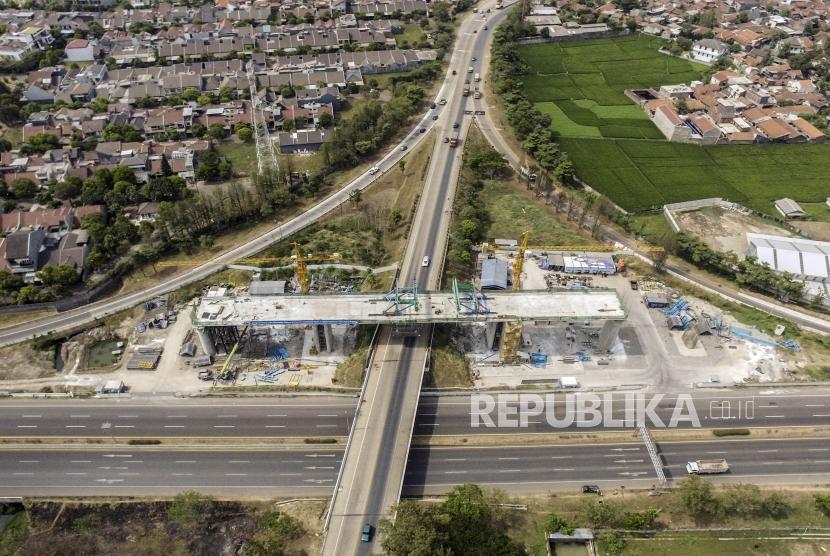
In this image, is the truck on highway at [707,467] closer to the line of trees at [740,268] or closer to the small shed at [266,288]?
the line of trees at [740,268]

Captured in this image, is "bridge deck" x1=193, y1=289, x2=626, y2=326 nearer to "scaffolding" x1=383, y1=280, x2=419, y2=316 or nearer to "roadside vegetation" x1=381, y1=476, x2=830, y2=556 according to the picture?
"scaffolding" x1=383, y1=280, x2=419, y2=316

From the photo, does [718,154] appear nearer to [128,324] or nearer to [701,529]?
[701,529]

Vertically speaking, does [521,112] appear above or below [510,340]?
above

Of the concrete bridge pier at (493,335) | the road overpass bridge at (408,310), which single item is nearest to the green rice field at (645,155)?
the road overpass bridge at (408,310)

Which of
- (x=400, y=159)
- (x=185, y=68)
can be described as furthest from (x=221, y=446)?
(x=185, y=68)

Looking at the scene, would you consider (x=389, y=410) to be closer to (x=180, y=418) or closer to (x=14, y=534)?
(x=180, y=418)

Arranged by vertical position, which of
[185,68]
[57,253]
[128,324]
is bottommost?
[128,324]

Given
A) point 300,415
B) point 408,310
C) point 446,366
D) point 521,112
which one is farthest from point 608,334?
point 521,112
